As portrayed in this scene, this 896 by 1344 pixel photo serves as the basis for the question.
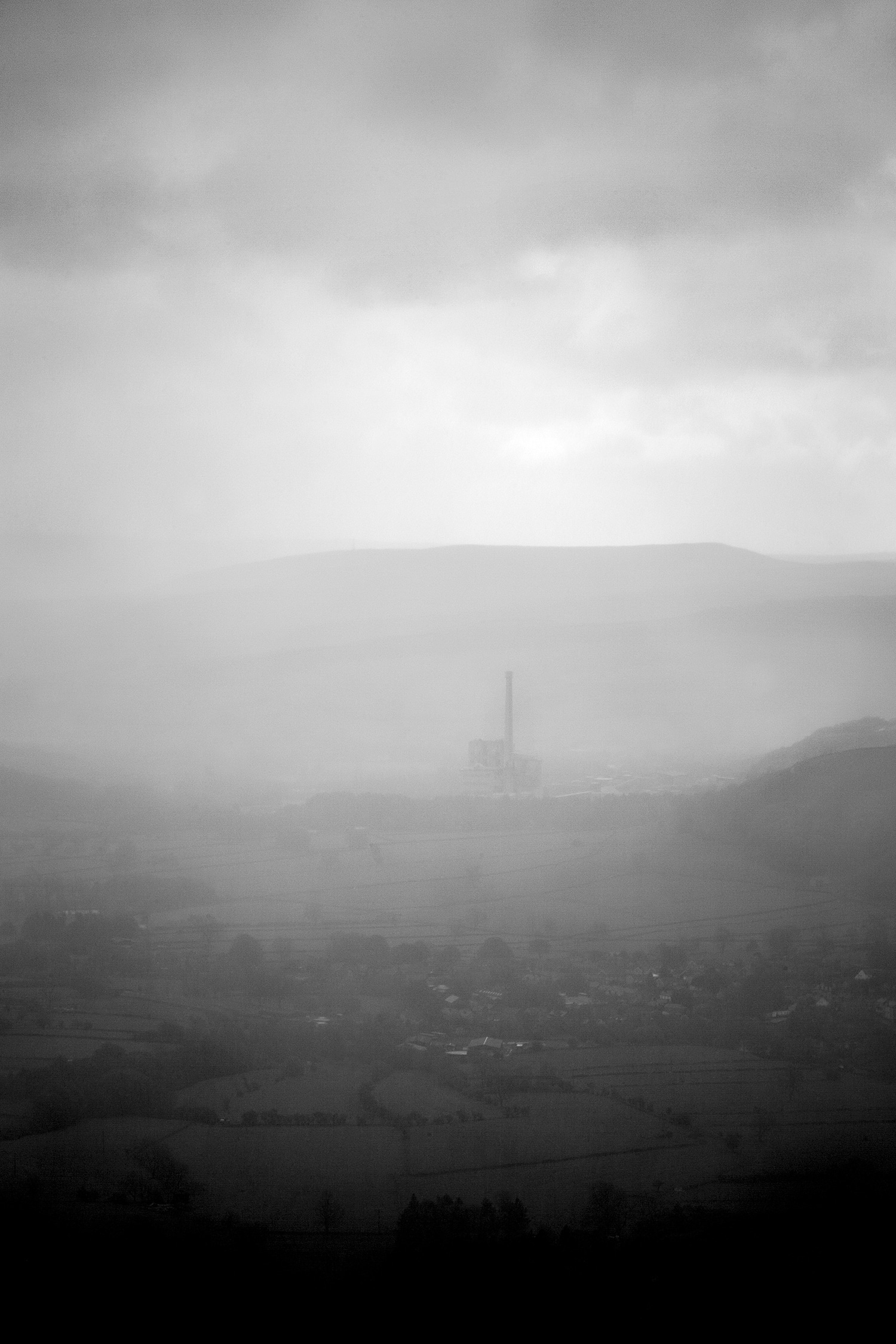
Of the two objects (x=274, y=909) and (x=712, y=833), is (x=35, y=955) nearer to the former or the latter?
(x=274, y=909)

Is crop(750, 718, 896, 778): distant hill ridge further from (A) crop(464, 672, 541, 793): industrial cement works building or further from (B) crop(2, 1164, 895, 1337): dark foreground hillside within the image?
(B) crop(2, 1164, 895, 1337): dark foreground hillside

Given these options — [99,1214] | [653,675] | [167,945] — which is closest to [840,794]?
[167,945]

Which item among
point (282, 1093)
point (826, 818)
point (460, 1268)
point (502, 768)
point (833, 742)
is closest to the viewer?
point (460, 1268)

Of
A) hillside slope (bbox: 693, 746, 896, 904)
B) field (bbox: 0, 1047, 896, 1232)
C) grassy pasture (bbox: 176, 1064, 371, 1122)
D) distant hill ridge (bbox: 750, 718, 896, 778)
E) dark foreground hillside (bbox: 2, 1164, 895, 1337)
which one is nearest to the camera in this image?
dark foreground hillside (bbox: 2, 1164, 895, 1337)

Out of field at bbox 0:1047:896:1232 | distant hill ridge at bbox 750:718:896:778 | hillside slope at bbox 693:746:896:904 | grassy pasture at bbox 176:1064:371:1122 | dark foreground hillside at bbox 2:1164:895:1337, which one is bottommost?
dark foreground hillside at bbox 2:1164:895:1337

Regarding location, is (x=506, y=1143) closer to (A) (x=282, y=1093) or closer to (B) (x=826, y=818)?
(A) (x=282, y=1093)

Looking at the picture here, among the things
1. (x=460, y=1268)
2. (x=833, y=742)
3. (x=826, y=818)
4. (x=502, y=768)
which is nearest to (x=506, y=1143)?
(x=460, y=1268)

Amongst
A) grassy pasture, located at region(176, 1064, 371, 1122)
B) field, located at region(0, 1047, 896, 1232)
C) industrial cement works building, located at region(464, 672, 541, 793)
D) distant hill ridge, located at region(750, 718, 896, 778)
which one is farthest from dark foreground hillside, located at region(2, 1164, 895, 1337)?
industrial cement works building, located at region(464, 672, 541, 793)
